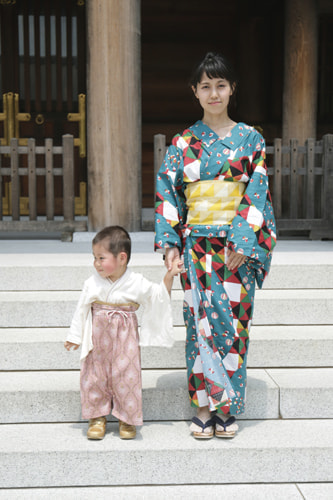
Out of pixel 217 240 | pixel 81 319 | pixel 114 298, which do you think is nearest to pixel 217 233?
pixel 217 240

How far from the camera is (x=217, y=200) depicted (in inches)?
103

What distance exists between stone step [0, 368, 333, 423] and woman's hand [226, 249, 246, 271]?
73 centimetres

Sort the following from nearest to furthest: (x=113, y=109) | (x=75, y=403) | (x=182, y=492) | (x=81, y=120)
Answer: (x=182, y=492) < (x=75, y=403) < (x=113, y=109) < (x=81, y=120)

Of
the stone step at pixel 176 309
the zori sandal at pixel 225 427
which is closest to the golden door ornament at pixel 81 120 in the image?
the stone step at pixel 176 309

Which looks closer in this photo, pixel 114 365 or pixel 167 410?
pixel 114 365

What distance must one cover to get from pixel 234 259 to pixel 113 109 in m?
3.32

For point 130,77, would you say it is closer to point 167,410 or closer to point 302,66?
point 302,66

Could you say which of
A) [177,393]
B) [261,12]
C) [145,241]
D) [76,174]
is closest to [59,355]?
[177,393]

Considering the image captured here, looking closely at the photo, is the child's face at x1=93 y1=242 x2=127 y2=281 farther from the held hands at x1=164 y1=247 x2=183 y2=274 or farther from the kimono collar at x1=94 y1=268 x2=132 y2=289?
the held hands at x1=164 y1=247 x2=183 y2=274

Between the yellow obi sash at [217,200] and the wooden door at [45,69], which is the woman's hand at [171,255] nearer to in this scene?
the yellow obi sash at [217,200]

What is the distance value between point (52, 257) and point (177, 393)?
1.86m

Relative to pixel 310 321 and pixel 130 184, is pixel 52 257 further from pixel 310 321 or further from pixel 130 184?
pixel 310 321

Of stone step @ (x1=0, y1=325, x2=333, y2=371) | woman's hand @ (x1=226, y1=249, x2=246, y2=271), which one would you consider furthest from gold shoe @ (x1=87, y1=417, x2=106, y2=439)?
woman's hand @ (x1=226, y1=249, x2=246, y2=271)

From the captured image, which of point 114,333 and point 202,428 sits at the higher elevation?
point 114,333
